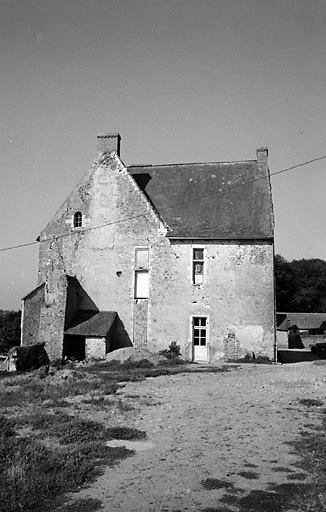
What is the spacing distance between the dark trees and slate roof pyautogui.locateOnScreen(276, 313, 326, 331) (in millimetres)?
12677

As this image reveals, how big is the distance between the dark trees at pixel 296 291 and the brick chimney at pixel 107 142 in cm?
5077

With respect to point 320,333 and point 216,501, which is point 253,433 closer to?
point 216,501

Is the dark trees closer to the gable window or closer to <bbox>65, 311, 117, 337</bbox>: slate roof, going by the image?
the gable window

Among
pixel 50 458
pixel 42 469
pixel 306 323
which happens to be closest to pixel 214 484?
pixel 42 469

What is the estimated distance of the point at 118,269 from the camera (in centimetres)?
2514

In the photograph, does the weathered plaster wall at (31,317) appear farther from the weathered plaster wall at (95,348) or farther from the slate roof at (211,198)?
the slate roof at (211,198)

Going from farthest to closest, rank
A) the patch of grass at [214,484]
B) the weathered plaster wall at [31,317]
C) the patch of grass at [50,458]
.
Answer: the weathered plaster wall at [31,317], the patch of grass at [214,484], the patch of grass at [50,458]

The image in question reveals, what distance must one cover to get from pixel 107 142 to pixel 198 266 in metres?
8.73

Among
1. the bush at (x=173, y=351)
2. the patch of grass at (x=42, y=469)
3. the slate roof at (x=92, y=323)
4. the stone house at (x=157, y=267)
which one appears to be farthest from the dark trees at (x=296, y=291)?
the patch of grass at (x=42, y=469)

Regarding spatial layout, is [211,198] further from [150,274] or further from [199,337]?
[199,337]

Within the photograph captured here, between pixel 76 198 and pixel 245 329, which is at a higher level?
pixel 76 198

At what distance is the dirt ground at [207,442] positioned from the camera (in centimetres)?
644

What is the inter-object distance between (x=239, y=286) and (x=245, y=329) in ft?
6.75

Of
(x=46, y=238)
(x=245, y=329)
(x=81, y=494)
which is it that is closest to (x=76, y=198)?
(x=46, y=238)
